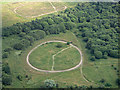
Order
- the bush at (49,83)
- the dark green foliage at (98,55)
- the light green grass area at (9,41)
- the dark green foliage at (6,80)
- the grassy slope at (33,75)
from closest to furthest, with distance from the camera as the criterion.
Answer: the bush at (49,83), the dark green foliage at (6,80), the grassy slope at (33,75), the dark green foliage at (98,55), the light green grass area at (9,41)

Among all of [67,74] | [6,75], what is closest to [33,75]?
[6,75]

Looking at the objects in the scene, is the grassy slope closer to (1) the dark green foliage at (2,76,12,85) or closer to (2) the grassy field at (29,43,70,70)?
(1) the dark green foliage at (2,76,12,85)

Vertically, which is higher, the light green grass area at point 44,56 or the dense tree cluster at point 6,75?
the light green grass area at point 44,56

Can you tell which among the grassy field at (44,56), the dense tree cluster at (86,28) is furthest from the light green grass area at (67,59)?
the dense tree cluster at (86,28)

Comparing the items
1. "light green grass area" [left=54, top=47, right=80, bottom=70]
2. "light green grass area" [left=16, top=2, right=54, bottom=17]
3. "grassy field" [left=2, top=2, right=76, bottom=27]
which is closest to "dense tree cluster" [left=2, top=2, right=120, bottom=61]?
"light green grass area" [left=54, top=47, right=80, bottom=70]

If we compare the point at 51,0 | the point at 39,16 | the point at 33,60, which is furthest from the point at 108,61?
the point at 51,0

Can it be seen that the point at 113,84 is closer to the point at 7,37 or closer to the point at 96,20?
the point at 96,20

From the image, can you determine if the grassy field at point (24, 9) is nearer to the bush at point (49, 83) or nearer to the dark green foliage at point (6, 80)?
the dark green foliage at point (6, 80)
